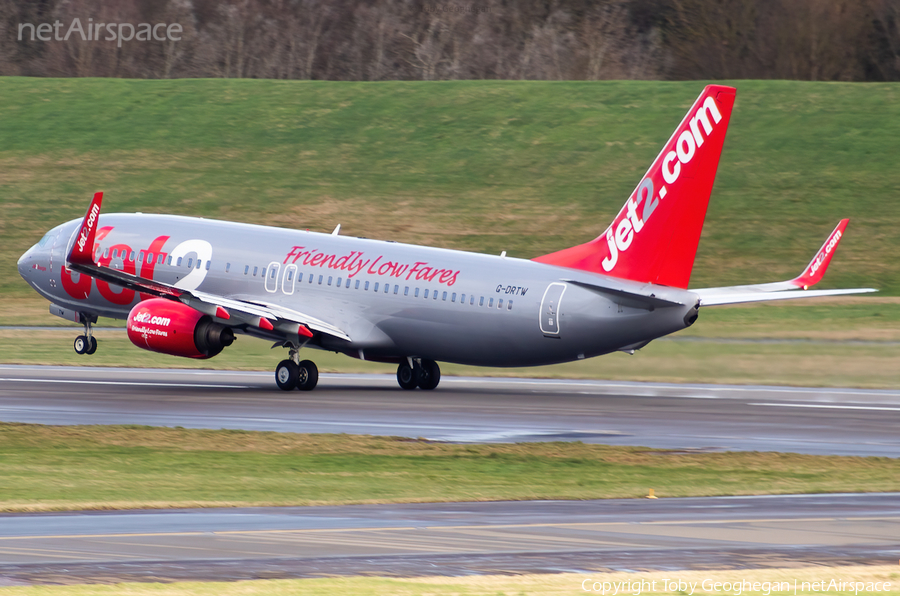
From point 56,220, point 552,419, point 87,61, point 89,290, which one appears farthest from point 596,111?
point 552,419

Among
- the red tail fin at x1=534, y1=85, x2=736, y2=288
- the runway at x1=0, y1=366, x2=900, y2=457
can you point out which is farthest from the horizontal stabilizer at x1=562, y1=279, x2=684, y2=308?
the runway at x1=0, y1=366, x2=900, y2=457

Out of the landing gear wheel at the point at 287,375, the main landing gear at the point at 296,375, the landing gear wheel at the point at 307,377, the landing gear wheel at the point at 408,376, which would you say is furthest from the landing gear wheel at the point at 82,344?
the landing gear wheel at the point at 408,376

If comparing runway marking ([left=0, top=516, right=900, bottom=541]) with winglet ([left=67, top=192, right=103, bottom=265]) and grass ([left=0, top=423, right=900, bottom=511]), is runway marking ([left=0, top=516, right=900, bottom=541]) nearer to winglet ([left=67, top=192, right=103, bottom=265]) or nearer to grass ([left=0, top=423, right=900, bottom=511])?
grass ([left=0, top=423, right=900, bottom=511])

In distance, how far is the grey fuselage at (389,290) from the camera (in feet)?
129

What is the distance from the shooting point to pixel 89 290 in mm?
47406

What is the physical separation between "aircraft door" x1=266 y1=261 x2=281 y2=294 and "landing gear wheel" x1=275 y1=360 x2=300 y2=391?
2.83 metres

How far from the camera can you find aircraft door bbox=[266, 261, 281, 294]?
146ft

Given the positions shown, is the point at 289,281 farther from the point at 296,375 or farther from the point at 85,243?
the point at 85,243

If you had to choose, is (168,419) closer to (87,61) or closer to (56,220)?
(56,220)

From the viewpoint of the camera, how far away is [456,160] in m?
94.1

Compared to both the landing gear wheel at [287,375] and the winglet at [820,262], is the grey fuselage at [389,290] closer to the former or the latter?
the landing gear wheel at [287,375]

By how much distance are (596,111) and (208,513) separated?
3169 inches

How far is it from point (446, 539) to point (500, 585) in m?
3.39

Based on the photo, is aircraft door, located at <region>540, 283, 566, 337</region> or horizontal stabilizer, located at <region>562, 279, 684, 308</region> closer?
horizontal stabilizer, located at <region>562, 279, 684, 308</region>
